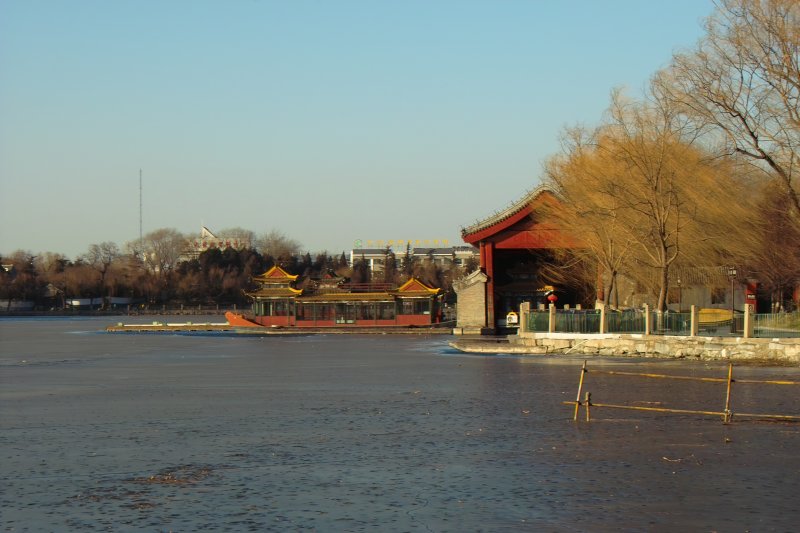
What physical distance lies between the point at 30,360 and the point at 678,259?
114 ft

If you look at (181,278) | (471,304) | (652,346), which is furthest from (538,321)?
(181,278)

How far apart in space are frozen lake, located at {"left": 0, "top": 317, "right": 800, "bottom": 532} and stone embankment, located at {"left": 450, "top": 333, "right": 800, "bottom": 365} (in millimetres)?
3281

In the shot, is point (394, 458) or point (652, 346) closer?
point (394, 458)

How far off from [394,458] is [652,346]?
27.3 m

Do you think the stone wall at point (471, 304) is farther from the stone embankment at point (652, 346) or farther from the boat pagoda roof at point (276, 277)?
the boat pagoda roof at point (276, 277)

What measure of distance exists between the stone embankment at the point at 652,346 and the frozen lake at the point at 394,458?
129 inches

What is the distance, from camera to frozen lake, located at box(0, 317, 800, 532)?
12.6 m

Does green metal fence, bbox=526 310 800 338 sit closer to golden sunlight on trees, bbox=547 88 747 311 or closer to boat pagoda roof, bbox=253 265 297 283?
golden sunlight on trees, bbox=547 88 747 311

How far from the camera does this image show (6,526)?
12188 millimetres

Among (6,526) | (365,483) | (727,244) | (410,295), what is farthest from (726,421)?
(410,295)

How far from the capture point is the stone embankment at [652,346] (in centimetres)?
3597

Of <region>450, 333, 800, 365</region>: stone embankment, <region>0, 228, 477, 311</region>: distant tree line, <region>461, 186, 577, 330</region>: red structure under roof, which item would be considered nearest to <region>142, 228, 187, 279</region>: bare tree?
<region>0, 228, 477, 311</region>: distant tree line

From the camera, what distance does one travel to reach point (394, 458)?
16.9 metres

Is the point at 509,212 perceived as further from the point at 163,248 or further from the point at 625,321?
the point at 163,248
